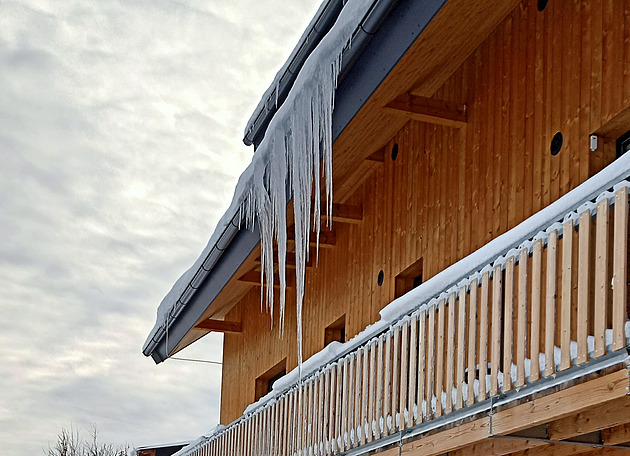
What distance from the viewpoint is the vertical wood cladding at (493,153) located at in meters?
9.91

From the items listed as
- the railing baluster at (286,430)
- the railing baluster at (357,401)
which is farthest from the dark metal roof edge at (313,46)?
the railing baluster at (286,430)

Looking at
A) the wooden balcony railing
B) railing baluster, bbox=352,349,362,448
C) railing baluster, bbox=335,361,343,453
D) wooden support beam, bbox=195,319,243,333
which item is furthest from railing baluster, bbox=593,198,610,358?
wooden support beam, bbox=195,319,243,333

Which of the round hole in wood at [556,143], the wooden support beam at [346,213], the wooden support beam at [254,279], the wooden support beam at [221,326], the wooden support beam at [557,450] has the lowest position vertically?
the wooden support beam at [557,450]

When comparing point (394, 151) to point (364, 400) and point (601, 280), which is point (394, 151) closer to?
point (364, 400)

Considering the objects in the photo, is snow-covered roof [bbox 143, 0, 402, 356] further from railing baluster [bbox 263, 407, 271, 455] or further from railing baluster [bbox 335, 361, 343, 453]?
railing baluster [bbox 263, 407, 271, 455]

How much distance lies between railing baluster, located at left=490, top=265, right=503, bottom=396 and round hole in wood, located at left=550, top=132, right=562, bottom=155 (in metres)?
2.07

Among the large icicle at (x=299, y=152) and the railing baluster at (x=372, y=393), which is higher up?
the large icicle at (x=299, y=152)

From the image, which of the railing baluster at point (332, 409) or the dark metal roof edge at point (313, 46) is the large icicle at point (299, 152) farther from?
the railing baluster at point (332, 409)

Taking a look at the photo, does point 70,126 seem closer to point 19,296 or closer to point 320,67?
point 19,296

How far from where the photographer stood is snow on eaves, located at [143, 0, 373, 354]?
10.6 metres

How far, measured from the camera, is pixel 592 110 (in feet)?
32.4

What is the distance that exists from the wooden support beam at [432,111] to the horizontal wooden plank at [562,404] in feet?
15.0

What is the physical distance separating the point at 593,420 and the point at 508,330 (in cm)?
92

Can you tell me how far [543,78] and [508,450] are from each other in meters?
3.69
